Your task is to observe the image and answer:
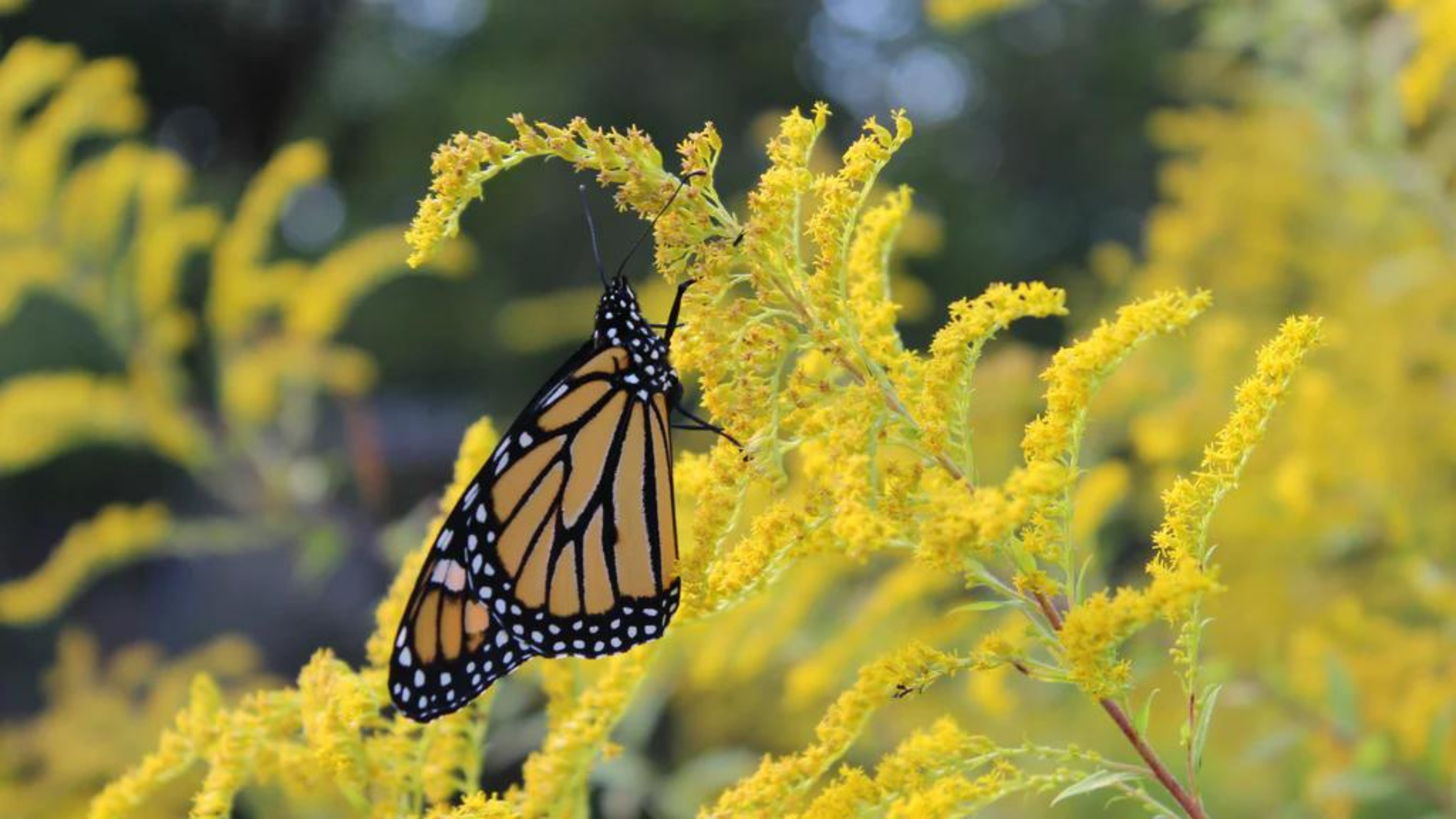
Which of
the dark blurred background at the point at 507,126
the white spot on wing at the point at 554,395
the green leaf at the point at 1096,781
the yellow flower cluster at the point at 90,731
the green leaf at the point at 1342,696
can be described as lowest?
the green leaf at the point at 1096,781

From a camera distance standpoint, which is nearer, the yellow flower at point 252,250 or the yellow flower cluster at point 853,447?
the yellow flower cluster at point 853,447

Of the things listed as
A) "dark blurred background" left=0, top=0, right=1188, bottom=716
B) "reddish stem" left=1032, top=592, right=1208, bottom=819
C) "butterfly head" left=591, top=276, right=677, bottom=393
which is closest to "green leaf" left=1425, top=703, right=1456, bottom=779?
"reddish stem" left=1032, top=592, right=1208, bottom=819

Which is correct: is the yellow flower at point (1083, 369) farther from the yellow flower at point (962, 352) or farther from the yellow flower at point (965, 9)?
the yellow flower at point (965, 9)

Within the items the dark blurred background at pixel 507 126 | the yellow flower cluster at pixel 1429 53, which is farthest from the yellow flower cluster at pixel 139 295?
the dark blurred background at pixel 507 126

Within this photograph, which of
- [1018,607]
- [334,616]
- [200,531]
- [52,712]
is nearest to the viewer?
[1018,607]

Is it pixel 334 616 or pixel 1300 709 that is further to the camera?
pixel 334 616

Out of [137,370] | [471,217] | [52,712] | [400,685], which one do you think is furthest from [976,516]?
[471,217]

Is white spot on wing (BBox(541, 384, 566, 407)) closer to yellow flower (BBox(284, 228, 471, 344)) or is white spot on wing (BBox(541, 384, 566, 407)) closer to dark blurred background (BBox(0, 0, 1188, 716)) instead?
yellow flower (BBox(284, 228, 471, 344))

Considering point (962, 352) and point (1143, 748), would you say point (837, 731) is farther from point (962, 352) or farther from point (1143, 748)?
point (962, 352)

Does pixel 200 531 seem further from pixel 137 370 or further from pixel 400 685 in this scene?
pixel 400 685
